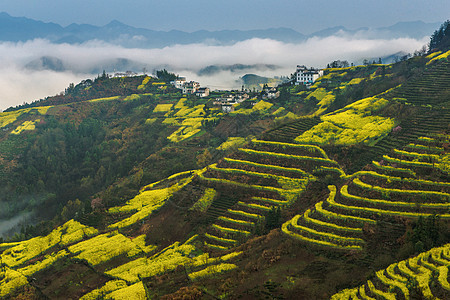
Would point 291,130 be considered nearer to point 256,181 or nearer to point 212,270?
point 256,181

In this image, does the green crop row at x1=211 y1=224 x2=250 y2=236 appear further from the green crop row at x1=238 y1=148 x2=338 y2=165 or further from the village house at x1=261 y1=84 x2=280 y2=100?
the village house at x1=261 y1=84 x2=280 y2=100

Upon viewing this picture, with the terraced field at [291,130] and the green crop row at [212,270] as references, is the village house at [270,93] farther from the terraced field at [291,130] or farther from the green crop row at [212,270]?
the green crop row at [212,270]

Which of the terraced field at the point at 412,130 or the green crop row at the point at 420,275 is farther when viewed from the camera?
the terraced field at the point at 412,130

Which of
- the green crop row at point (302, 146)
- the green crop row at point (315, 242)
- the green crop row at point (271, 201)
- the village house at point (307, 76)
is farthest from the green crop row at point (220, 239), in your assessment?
the village house at point (307, 76)

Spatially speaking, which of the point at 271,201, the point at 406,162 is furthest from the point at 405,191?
the point at 271,201

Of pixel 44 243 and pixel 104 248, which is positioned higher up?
pixel 104 248

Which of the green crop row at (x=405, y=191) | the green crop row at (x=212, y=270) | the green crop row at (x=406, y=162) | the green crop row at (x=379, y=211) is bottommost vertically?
the green crop row at (x=212, y=270)
